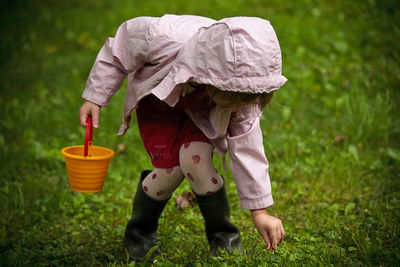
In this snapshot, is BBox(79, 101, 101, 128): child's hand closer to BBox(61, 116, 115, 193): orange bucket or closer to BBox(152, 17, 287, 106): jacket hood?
BBox(61, 116, 115, 193): orange bucket

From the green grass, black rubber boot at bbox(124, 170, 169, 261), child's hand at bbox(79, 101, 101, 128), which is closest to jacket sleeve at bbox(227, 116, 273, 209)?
Answer: the green grass

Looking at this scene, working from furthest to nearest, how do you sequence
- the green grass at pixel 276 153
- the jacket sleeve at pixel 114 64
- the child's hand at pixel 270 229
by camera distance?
1. the green grass at pixel 276 153
2. the jacket sleeve at pixel 114 64
3. the child's hand at pixel 270 229

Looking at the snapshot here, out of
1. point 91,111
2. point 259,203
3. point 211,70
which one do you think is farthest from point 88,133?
point 259,203

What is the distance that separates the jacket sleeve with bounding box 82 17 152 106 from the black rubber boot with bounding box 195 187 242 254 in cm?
64

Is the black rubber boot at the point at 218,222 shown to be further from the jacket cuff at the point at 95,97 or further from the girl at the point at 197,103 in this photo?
the jacket cuff at the point at 95,97

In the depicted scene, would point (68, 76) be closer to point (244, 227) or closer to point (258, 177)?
point (244, 227)

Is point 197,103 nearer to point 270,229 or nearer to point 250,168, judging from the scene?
point 250,168

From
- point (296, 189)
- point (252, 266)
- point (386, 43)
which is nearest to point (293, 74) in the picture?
point (386, 43)

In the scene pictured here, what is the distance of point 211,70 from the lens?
2.02m

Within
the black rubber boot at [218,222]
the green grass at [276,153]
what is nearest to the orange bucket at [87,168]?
the green grass at [276,153]

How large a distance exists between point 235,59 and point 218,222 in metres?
0.91

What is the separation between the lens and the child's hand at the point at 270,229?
2211 mm

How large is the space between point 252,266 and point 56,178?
5.56 feet

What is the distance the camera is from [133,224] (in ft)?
8.75
